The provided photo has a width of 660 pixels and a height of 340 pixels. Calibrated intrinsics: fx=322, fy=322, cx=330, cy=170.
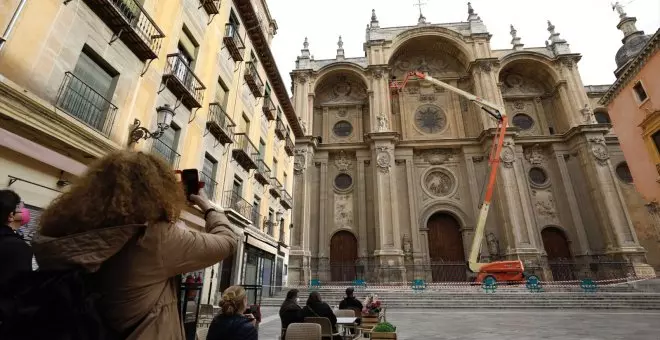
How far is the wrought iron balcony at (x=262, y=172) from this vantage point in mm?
15530

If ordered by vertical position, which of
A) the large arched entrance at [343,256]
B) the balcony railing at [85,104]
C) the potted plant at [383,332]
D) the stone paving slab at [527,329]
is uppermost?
the balcony railing at [85,104]

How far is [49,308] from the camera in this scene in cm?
99

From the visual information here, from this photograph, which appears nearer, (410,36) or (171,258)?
(171,258)

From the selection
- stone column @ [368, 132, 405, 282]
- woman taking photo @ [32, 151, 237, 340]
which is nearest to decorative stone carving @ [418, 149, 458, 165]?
stone column @ [368, 132, 405, 282]

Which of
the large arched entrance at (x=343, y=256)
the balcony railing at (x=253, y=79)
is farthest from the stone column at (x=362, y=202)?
the balcony railing at (x=253, y=79)

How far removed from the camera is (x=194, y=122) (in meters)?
10.6

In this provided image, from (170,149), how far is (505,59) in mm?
30097

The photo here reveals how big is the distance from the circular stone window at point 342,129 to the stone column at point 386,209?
3.98 metres

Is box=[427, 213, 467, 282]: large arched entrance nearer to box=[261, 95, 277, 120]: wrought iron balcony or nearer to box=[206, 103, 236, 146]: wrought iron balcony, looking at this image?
box=[261, 95, 277, 120]: wrought iron balcony

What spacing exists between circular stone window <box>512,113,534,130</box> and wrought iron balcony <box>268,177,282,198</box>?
73.1 feet

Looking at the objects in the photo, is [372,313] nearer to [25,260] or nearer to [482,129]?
[25,260]

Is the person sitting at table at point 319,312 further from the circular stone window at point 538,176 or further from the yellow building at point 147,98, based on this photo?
the circular stone window at point 538,176

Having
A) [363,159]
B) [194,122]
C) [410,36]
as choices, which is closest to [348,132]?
[363,159]

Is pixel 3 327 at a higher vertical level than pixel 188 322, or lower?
higher
